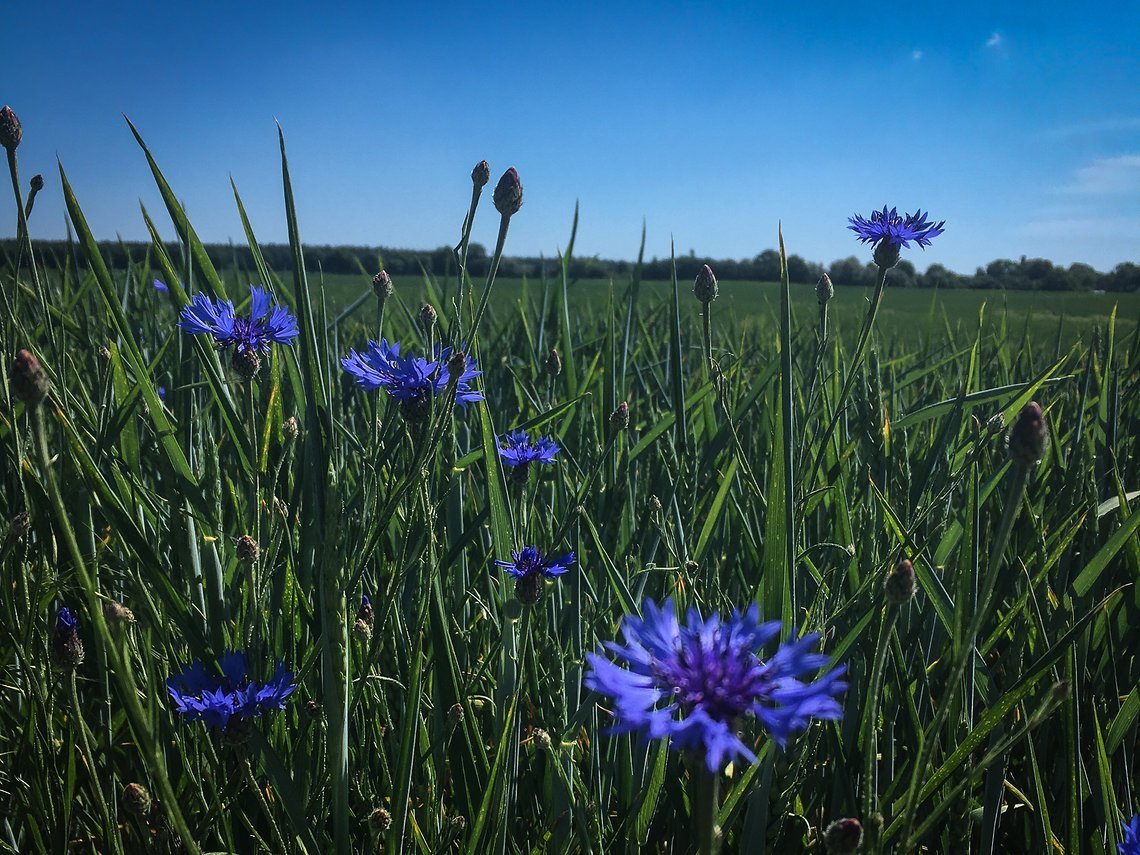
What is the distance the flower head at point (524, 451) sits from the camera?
3.13 ft

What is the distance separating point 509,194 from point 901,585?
0.56 metres

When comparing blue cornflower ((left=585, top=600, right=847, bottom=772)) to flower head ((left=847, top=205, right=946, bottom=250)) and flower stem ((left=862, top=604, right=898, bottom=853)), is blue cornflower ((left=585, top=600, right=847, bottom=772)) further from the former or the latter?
flower head ((left=847, top=205, right=946, bottom=250))

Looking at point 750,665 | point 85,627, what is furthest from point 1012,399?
point 85,627

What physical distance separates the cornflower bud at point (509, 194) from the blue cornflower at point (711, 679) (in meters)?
0.50

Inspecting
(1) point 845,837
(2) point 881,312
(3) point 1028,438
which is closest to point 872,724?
(1) point 845,837

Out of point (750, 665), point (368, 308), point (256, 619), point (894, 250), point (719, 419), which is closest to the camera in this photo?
point (750, 665)

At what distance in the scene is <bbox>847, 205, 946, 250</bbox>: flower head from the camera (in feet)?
3.54

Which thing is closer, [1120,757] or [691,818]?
[691,818]

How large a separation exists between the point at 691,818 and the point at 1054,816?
16.0 inches

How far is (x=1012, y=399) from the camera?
1.18 metres

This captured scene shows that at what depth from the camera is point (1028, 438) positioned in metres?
0.43

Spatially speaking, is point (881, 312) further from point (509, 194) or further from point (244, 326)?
point (244, 326)

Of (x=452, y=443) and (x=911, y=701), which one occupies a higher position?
(x=452, y=443)

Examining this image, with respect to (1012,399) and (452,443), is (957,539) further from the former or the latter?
(452,443)
